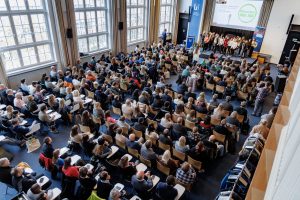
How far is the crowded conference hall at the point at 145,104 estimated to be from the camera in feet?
14.3

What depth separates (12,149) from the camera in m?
6.49

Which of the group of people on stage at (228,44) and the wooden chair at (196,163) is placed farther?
the group of people on stage at (228,44)

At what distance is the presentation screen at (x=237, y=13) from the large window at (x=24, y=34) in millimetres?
12359

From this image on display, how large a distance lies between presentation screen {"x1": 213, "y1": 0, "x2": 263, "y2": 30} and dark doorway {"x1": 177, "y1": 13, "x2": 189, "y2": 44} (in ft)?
8.63

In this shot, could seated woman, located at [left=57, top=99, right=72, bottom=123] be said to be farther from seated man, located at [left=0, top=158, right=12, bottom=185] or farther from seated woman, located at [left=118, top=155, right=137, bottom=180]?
seated woman, located at [left=118, top=155, right=137, bottom=180]

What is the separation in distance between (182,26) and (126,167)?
1672cm

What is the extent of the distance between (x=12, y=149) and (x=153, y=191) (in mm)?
4494

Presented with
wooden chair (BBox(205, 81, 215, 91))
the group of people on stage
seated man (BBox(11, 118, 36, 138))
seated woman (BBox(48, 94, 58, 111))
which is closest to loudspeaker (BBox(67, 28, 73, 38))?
seated woman (BBox(48, 94, 58, 111))

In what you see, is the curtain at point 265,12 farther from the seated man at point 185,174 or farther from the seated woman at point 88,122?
the seated man at point 185,174

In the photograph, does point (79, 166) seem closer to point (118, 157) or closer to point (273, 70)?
point (118, 157)

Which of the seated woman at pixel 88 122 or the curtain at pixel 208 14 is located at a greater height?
the curtain at pixel 208 14

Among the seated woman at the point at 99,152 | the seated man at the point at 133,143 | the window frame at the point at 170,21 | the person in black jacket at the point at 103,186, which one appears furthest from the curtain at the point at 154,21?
the person in black jacket at the point at 103,186

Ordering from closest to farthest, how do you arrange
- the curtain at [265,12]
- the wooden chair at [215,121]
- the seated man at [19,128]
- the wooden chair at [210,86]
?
the seated man at [19,128]
the wooden chair at [215,121]
the wooden chair at [210,86]
the curtain at [265,12]

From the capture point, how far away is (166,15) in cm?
1834
